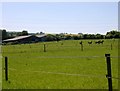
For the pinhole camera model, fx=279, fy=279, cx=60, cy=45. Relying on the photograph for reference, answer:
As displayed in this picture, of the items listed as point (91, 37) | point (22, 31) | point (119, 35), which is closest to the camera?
point (119, 35)

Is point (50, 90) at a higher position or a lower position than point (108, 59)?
lower

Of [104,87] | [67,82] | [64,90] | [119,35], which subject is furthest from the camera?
[119,35]

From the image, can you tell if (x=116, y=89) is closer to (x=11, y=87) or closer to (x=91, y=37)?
(x=11, y=87)

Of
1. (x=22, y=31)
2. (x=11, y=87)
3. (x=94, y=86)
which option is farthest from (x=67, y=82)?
(x=22, y=31)

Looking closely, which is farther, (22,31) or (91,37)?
(22,31)

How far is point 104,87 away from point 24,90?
325 centimetres

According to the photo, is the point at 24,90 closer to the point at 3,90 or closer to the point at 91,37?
the point at 3,90

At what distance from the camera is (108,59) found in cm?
909

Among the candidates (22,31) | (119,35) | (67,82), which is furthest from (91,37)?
(67,82)

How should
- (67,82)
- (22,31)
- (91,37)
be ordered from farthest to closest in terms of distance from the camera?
1. (22,31)
2. (91,37)
3. (67,82)

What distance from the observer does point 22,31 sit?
171000 millimetres

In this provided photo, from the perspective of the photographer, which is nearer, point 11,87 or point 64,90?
point 64,90

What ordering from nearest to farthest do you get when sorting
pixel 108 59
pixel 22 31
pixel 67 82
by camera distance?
pixel 108 59 → pixel 67 82 → pixel 22 31

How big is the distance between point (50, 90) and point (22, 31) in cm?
16229
